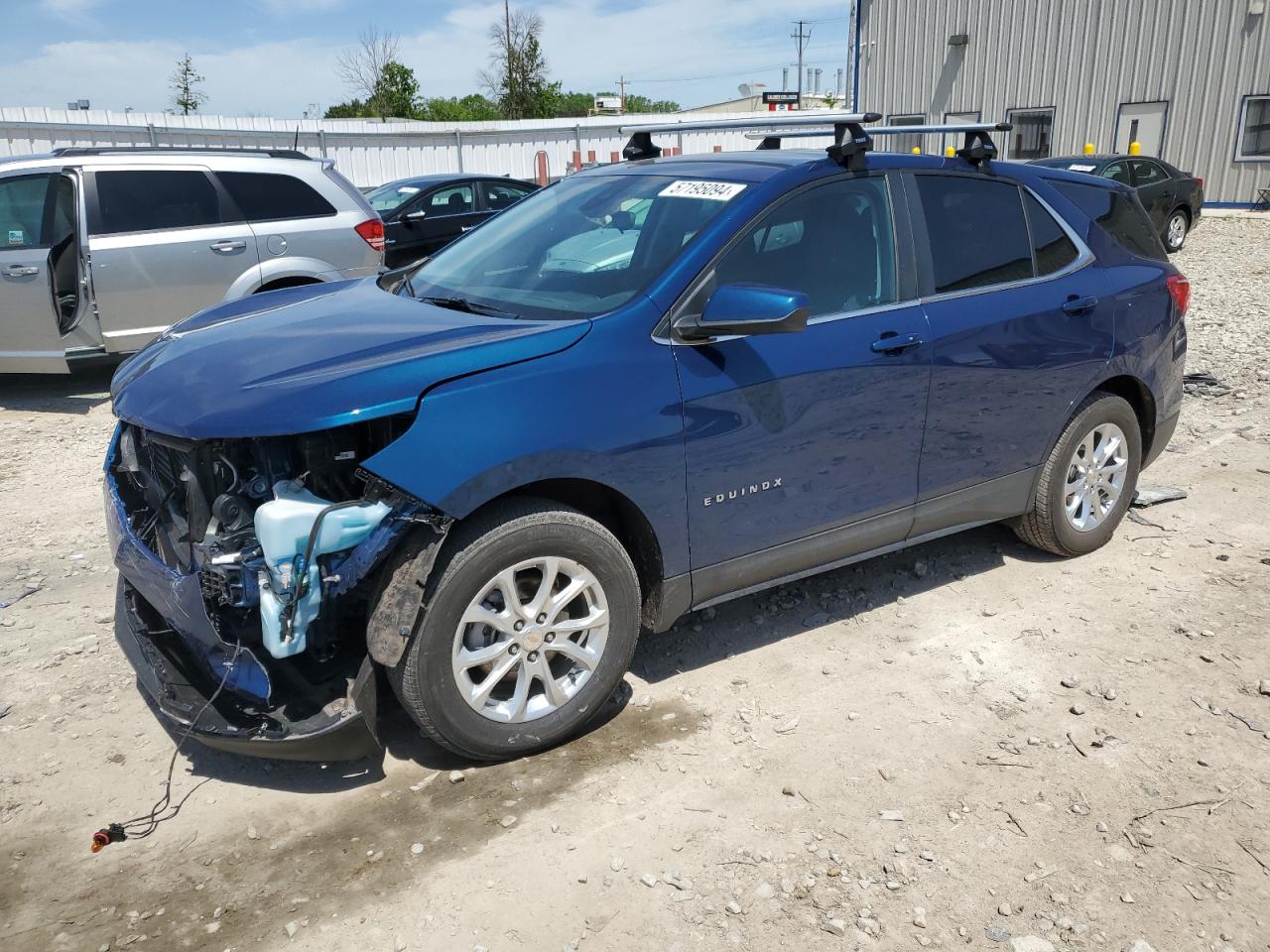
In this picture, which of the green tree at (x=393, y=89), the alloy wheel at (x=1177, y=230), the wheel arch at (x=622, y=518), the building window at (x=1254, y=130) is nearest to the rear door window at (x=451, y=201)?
the wheel arch at (x=622, y=518)

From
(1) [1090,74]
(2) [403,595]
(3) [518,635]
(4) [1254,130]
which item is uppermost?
(1) [1090,74]

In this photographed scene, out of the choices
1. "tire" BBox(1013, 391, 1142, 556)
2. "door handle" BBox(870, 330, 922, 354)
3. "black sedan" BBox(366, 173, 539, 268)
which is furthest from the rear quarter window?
"black sedan" BBox(366, 173, 539, 268)

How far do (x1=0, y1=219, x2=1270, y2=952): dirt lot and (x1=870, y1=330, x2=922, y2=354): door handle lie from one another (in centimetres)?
121

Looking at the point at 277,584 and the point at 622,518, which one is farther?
the point at 622,518

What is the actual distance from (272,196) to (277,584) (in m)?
6.22

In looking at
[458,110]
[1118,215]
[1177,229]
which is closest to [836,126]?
[1118,215]

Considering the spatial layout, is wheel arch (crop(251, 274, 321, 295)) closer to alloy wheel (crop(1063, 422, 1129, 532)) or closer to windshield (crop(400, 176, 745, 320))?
windshield (crop(400, 176, 745, 320))

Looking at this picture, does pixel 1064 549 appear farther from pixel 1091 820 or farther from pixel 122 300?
pixel 122 300

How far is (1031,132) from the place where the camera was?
26031 millimetres

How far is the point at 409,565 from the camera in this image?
2.86m

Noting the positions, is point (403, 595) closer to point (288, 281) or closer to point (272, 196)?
point (288, 281)

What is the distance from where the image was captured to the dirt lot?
2619 millimetres

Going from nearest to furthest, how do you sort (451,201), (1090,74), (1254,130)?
(451,201)
(1254,130)
(1090,74)

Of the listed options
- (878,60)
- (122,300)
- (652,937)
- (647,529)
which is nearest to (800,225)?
(647,529)
